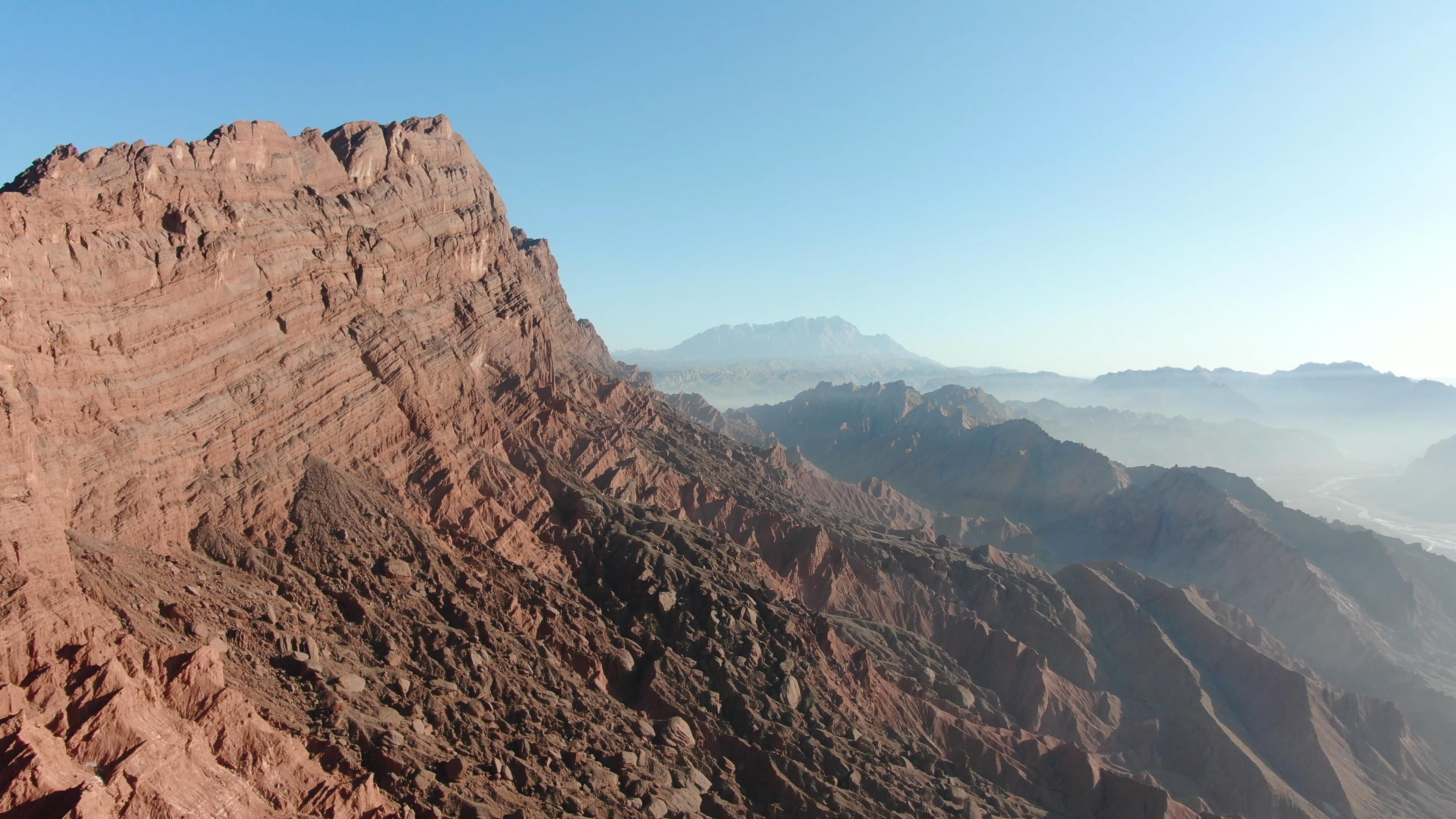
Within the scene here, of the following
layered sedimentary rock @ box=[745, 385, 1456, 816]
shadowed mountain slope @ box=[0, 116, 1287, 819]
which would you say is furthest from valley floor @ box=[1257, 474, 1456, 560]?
shadowed mountain slope @ box=[0, 116, 1287, 819]

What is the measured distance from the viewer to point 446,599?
3491cm

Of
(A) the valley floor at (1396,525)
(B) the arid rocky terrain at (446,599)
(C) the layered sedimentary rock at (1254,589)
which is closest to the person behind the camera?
(B) the arid rocky terrain at (446,599)

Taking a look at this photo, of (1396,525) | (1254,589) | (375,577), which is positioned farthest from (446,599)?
(1396,525)

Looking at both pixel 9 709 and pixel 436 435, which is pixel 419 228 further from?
pixel 9 709

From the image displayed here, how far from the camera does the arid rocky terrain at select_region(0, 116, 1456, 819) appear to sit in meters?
22.6

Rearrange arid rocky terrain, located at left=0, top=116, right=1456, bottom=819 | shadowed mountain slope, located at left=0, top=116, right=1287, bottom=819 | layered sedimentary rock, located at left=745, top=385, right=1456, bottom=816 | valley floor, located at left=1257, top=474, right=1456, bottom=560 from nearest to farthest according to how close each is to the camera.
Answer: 1. shadowed mountain slope, located at left=0, top=116, right=1287, bottom=819
2. arid rocky terrain, located at left=0, top=116, right=1456, bottom=819
3. layered sedimentary rock, located at left=745, top=385, right=1456, bottom=816
4. valley floor, located at left=1257, top=474, right=1456, bottom=560

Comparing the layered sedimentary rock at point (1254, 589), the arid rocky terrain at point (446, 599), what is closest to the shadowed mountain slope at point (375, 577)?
the arid rocky terrain at point (446, 599)

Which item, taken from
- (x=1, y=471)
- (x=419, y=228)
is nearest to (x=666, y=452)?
(x=419, y=228)

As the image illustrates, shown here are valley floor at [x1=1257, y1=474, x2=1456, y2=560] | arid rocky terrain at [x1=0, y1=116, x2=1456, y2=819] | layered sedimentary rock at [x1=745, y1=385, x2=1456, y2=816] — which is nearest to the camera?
arid rocky terrain at [x1=0, y1=116, x2=1456, y2=819]

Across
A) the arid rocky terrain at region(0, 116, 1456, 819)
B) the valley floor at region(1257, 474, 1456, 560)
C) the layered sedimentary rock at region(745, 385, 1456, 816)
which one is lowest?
the valley floor at region(1257, 474, 1456, 560)

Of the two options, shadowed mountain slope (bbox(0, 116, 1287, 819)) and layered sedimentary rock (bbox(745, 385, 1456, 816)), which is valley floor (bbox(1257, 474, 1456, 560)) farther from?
shadowed mountain slope (bbox(0, 116, 1287, 819))

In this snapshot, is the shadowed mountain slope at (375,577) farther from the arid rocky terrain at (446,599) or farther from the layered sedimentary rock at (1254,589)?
the layered sedimentary rock at (1254,589)

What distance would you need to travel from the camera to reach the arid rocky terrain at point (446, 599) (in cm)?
2262

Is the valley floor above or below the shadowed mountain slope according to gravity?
below
